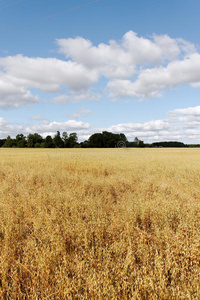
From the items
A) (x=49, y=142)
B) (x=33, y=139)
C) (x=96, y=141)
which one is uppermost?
(x=33, y=139)

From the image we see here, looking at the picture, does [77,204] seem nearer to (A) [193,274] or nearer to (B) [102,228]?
(B) [102,228]

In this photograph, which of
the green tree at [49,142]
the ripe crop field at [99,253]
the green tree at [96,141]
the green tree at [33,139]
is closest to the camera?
the ripe crop field at [99,253]

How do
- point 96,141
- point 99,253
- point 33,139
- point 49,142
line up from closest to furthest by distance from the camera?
point 99,253 → point 49,142 → point 33,139 → point 96,141

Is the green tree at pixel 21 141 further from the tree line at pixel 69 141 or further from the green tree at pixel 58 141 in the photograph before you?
the green tree at pixel 58 141

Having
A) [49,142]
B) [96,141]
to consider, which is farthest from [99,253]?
[96,141]

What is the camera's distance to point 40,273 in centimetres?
216

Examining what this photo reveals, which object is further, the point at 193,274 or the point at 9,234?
the point at 9,234

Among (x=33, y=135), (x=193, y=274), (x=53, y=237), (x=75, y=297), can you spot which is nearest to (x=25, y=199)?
Result: (x=53, y=237)

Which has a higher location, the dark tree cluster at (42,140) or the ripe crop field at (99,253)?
the dark tree cluster at (42,140)

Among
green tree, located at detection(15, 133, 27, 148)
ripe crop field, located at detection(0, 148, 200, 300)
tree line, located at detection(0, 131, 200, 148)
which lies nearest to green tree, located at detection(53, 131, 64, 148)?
tree line, located at detection(0, 131, 200, 148)

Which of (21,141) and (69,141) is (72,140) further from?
(21,141)

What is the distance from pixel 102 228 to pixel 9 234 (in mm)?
1572

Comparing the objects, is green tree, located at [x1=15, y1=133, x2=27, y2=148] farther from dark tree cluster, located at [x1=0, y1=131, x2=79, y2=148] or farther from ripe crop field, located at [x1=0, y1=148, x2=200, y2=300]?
ripe crop field, located at [x1=0, y1=148, x2=200, y2=300]

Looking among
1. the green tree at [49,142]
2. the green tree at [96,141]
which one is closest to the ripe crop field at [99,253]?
the green tree at [49,142]
